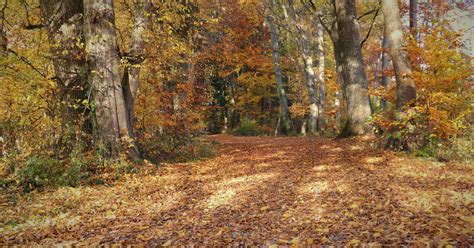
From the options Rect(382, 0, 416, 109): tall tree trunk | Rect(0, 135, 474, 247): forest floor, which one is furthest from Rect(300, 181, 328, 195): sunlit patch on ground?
Rect(382, 0, 416, 109): tall tree trunk

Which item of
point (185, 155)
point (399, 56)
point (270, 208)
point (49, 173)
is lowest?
point (270, 208)

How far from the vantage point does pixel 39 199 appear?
6746mm

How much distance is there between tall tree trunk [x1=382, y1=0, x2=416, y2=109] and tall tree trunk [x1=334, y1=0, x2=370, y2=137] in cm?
404

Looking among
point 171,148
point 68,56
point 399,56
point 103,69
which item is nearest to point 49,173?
point 103,69

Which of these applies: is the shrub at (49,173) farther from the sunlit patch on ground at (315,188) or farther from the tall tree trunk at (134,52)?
the sunlit patch on ground at (315,188)

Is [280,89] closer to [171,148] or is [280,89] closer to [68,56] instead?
[171,148]

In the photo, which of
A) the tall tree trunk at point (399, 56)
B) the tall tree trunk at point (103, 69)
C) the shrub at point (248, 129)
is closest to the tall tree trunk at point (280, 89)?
the shrub at point (248, 129)

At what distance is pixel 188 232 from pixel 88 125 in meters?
5.37

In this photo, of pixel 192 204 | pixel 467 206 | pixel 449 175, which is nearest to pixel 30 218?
pixel 192 204

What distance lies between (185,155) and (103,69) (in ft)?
13.7

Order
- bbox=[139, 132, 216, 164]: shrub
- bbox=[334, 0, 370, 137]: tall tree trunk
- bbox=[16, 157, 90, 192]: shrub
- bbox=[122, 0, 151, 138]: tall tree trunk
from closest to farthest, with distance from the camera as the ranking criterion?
1. bbox=[16, 157, 90, 192]: shrub
2. bbox=[122, 0, 151, 138]: tall tree trunk
3. bbox=[139, 132, 216, 164]: shrub
4. bbox=[334, 0, 370, 137]: tall tree trunk

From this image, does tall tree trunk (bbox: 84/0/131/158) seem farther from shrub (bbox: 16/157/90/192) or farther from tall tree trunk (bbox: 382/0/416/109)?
tall tree trunk (bbox: 382/0/416/109)

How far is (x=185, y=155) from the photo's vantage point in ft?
39.0

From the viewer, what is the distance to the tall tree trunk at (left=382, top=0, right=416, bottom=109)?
29.5 ft
